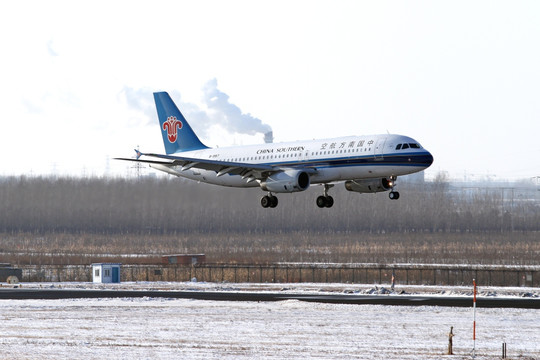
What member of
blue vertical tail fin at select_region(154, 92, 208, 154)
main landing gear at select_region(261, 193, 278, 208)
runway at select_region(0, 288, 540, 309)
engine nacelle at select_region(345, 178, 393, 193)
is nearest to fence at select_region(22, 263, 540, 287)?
main landing gear at select_region(261, 193, 278, 208)

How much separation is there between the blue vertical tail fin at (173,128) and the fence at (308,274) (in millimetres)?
12017

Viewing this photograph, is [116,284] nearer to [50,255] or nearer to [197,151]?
[197,151]

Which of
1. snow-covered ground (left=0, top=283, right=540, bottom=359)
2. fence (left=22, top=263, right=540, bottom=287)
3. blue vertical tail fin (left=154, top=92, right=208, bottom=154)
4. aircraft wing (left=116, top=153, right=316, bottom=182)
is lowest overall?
snow-covered ground (left=0, top=283, right=540, bottom=359)

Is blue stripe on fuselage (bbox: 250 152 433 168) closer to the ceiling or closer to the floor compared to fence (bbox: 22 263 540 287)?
closer to the ceiling

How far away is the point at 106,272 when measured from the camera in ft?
274

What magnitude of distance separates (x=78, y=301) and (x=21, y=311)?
284 inches

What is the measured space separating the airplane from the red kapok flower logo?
3.81 m

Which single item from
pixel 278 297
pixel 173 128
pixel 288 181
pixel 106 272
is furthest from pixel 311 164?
pixel 106 272

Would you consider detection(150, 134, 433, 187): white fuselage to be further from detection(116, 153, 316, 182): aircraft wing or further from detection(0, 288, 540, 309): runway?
detection(0, 288, 540, 309): runway

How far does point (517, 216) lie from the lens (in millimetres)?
135250

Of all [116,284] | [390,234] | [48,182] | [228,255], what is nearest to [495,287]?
[116,284]

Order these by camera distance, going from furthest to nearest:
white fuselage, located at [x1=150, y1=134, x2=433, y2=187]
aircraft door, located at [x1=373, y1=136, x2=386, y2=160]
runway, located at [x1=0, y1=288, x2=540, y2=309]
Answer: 1. aircraft door, located at [x1=373, y1=136, x2=386, y2=160]
2. white fuselage, located at [x1=150, y1=134, x2=433, y2=187]
3. runway, located at [x1=0, y1=288, x2=540, y2=309]

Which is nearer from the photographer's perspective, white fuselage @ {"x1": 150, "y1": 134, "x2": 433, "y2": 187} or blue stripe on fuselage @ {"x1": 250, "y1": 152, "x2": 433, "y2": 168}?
blue stripe on fuselage @ {"x1": 250, "y1": 152, "x2": 433, "y2": 168}

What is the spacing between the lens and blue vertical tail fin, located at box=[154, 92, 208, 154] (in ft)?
263
